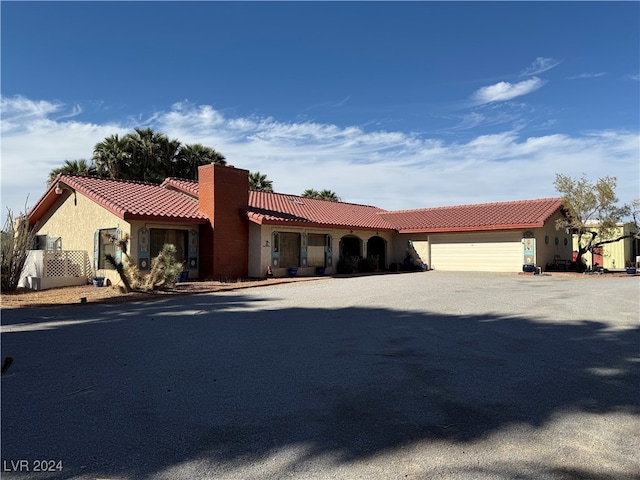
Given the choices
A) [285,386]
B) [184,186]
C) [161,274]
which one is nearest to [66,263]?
[161,274]

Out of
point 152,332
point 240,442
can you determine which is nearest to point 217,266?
point 152,332

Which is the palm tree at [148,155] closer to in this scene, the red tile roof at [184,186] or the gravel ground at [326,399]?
the red tile roof at [184,186]

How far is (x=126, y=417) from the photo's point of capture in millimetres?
4445

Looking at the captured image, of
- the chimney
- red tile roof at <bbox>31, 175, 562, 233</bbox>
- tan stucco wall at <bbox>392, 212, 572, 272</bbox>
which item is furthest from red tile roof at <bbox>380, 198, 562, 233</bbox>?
the chimney

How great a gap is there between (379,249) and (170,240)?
14.2 meters

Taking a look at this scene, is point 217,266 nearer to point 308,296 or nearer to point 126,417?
point 308,296

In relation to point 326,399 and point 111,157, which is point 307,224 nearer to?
point 111,157

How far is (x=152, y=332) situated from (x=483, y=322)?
6.20 m

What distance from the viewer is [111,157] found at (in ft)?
98.2

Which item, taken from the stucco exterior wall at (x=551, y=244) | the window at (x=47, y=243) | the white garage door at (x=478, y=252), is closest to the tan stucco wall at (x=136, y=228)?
the window at (x=47, y=243)

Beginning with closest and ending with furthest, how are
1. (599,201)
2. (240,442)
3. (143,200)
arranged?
(240,442), (143,200), (599,201)

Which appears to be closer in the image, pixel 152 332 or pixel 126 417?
pixel 126 417

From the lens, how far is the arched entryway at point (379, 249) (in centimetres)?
2992

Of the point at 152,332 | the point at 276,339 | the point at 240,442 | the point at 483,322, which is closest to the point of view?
the point at 240,442
